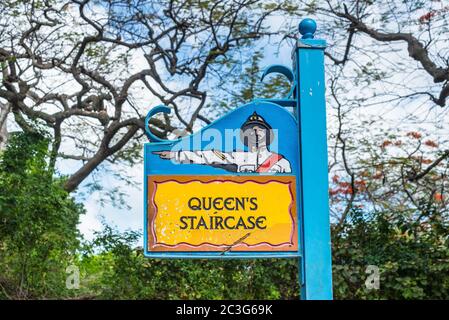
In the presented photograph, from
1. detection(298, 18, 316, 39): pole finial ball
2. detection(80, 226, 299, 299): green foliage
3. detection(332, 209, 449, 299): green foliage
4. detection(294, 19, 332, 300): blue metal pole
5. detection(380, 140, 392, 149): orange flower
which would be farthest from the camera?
detection(380, 140, 392, 149): orange flower

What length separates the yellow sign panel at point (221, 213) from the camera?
2746mm

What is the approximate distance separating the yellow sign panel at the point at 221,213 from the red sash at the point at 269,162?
0.04 metres

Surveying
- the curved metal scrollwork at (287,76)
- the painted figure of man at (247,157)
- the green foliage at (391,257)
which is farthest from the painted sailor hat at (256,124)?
the green foliage at (391,257)

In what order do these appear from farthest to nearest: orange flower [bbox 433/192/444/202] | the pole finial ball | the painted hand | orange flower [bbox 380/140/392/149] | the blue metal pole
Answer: orange flower [bbox 380/140/392/149]
orange flower [bbox 433/192/444/202]
the pole finial ball
the painted hand
the blue metal pole

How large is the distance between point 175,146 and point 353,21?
12.1 ft

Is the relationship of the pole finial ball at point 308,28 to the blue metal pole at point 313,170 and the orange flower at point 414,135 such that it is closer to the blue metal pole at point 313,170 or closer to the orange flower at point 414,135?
the blue metal pole at point 313,170

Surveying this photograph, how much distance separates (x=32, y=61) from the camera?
6410 mm

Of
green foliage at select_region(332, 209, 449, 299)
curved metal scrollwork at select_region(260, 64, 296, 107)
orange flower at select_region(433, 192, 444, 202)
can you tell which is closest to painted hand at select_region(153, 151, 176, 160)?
curved metal scrollwork at select_region(260, 64, 296, 107)

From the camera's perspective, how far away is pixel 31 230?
17.6 ft

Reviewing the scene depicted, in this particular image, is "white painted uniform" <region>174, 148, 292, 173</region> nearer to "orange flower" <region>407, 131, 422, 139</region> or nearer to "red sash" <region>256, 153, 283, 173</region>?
"red sash" <region>256, 153, 283, 173</region>

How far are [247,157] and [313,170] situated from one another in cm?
28

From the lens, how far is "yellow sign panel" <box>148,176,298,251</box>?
275 cm

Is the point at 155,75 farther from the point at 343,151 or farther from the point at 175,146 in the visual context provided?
the point at 175,146

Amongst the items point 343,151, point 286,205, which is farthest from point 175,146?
point 343,151
